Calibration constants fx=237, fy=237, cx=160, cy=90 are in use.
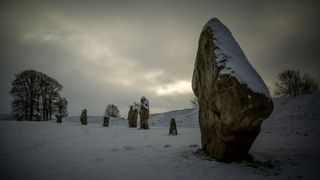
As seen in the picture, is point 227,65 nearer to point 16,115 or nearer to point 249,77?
point 249,77

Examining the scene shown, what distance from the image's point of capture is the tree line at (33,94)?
4078 cm

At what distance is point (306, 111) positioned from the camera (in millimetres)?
34375

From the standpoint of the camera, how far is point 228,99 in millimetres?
8289

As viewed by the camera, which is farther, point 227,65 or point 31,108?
point 31,108

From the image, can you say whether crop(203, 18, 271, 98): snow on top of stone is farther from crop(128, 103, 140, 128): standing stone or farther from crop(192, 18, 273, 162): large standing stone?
crop(128, 103, 140, 128): standing stone

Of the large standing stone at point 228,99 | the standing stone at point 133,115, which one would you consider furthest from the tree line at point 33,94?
the large standing stone at point 228,99

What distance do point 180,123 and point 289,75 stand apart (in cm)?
3026

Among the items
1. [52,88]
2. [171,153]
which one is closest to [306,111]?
[171,153]

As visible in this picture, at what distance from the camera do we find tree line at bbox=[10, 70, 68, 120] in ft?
134

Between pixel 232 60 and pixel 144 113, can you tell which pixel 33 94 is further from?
pixel 232 60

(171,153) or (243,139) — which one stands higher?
(243,139)

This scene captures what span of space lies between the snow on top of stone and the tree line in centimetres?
3635

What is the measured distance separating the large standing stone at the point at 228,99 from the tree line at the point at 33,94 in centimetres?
3586

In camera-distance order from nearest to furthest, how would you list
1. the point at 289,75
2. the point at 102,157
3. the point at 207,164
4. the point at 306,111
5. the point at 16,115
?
the point at 207,164
the point at 102,157
the point at 306,111
the point at 16,115
the point at 289,75
